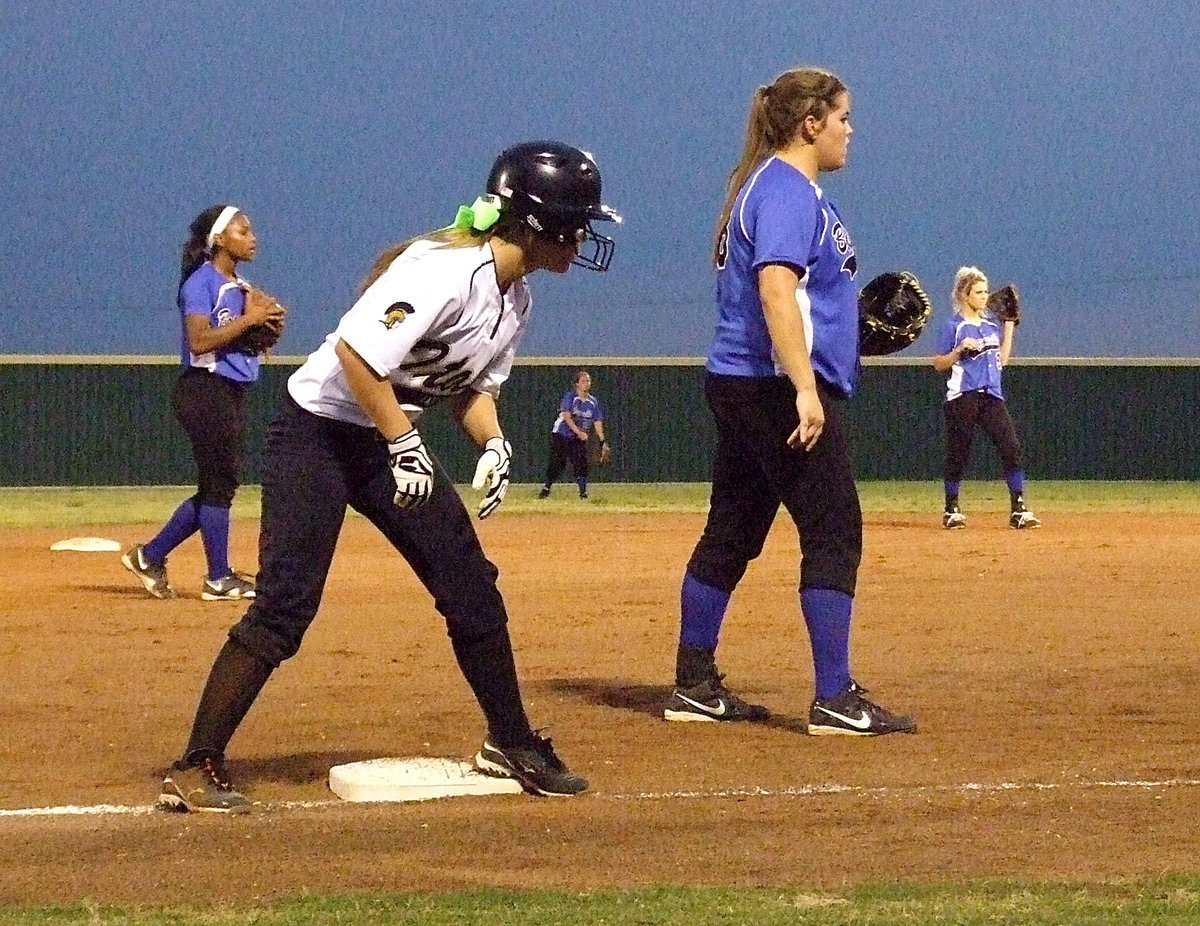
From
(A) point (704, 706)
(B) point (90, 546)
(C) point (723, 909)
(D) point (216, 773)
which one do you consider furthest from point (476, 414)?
(B) point (90, 546)

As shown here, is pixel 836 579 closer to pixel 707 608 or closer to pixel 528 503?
pixel 707 608

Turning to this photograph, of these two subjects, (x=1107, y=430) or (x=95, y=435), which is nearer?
(x=95, y=435)

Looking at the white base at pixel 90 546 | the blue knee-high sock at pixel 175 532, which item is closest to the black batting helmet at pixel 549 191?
the blue knee-high sock at pixel 175 532

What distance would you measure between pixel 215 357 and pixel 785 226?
4.62 m

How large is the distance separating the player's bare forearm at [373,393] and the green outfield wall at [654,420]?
2423cm

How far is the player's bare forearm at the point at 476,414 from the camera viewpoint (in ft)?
17.7

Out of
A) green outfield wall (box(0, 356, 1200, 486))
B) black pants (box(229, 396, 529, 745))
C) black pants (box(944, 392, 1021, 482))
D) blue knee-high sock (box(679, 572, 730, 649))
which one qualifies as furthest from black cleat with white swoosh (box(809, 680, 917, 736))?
green outfield wall (box(0, 356, 1200, 486))

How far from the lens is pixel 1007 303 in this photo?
1653 centimetres

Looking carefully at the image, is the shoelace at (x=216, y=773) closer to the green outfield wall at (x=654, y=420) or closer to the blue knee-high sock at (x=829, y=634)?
the blue knee-high sock at (x=829, y=634)

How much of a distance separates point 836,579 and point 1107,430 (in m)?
26.6

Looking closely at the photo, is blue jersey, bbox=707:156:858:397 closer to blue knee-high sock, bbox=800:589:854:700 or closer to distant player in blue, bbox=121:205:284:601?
blue knee-high sock, bbox=800:589:854:700

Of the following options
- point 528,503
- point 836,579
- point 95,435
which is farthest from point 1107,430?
point 836,579

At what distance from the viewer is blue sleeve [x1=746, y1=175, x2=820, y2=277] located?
6.00m

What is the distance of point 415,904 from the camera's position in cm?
401
